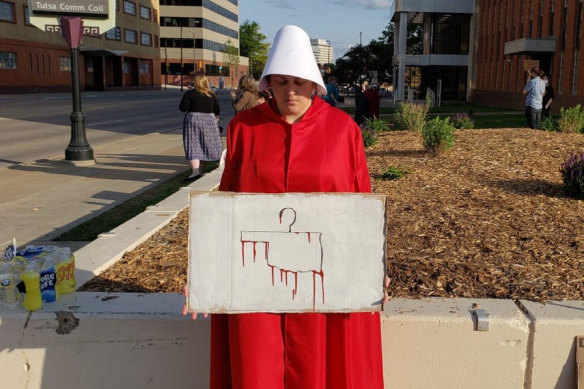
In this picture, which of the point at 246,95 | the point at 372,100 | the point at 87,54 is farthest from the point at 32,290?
the point at 87,54

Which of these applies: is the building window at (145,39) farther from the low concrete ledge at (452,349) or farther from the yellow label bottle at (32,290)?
the low concrete ledge at (452,349)

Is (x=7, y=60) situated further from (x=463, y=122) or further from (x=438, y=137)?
(x=438, y=137)

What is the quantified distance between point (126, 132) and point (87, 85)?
51.3 m

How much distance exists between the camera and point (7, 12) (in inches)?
1957

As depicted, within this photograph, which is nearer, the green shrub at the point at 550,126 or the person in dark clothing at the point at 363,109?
the green shrub at the point at 550,126

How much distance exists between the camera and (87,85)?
67.8m

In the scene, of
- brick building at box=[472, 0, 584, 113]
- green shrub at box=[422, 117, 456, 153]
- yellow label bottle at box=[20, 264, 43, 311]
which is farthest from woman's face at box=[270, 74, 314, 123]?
brick building at box=[472, 0, 584, 113]

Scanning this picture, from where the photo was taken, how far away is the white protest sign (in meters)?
2.60

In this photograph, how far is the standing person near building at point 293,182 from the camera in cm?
257

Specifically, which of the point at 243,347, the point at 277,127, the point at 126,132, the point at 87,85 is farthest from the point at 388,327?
the point at 87,85

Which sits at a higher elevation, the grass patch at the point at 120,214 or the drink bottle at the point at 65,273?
the drink bottle at the point at 65,273

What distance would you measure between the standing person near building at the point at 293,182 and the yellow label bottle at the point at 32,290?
1.25m

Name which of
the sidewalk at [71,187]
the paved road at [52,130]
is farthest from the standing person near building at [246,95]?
the paved road at [52,130]

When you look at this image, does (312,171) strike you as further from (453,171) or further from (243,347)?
(453,171)
